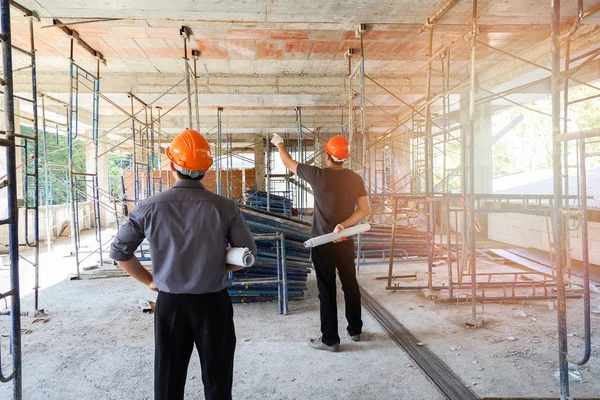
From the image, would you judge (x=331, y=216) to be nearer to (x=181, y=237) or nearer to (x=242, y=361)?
(x=242, y=361)

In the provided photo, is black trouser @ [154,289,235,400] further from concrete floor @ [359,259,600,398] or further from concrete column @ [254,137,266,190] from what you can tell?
concrete column @ [254,137,266,190]

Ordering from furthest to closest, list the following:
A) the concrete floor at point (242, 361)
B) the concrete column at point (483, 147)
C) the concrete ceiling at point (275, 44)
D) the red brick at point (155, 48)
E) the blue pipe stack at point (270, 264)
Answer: the concrete column at point (483, 147)
the red brick at point (155, 48)
the blue pipe stack at point (270, 264)
the concrete ceiling at point (275, 44)
the concrete floor at point (242, 361)

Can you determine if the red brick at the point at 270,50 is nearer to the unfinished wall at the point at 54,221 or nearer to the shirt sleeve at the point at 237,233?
the shirt sleeve at the point at 237,233

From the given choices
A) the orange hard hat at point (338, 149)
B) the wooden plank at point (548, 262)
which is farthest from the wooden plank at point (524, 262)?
the orange hard hat at point (338, 149)

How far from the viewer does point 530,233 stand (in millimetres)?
10031

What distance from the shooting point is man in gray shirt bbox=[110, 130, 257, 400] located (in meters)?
2.22

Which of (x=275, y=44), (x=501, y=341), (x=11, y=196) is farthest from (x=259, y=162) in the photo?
(x=11, y=196)

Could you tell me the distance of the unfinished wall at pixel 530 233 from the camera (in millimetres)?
7861

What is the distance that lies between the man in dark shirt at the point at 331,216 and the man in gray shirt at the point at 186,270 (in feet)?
5.94

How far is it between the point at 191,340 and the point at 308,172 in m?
2.29

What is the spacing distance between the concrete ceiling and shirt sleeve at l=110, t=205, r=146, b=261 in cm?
377

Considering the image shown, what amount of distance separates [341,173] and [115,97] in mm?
9341

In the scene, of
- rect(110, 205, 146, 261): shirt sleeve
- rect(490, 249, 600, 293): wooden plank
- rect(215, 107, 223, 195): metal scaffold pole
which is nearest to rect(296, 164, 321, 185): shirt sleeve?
rect(110, 205, 146, 261): shirt sleeve

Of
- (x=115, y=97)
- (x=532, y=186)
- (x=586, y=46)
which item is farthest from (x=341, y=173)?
(x=532, y=186)
